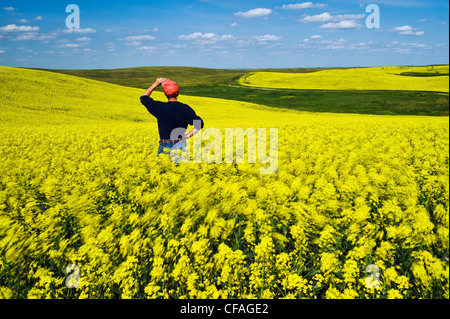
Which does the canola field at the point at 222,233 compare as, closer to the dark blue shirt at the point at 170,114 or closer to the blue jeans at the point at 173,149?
the blue jeans at the point at 173,149

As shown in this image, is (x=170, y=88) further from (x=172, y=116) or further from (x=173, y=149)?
(x=173, y=149)

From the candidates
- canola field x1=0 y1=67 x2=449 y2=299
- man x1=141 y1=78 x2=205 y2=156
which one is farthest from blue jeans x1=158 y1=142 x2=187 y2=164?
canola field x1=0 y1=67 x2=449 y2=299

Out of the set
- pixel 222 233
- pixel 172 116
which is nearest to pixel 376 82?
pixel 172 116

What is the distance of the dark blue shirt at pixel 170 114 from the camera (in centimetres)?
405

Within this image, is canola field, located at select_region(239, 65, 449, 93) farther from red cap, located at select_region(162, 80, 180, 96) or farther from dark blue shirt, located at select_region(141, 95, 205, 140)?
red cap, located at select_region(162, 80, 180, 96)

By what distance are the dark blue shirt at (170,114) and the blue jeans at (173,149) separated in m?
0.27

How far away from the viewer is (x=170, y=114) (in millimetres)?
4062

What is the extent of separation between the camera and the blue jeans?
424 centimetres

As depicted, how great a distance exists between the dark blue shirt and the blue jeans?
0.27m

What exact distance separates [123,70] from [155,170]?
132 meters

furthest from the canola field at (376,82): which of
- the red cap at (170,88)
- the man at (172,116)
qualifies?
the red cap at (170,88)

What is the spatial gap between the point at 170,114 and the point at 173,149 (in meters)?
0.56
